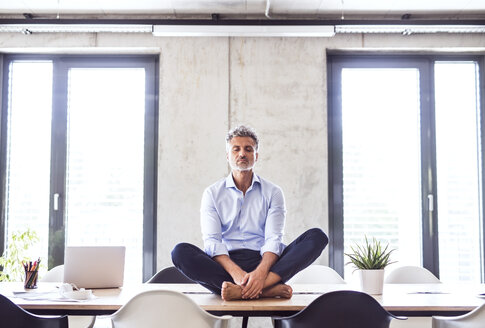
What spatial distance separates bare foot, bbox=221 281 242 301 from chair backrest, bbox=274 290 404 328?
0.47 metres

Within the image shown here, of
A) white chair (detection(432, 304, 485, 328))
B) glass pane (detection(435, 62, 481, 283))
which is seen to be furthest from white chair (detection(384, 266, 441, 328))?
glass pane (detection(435, 62, 481, 283))

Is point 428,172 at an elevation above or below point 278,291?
above

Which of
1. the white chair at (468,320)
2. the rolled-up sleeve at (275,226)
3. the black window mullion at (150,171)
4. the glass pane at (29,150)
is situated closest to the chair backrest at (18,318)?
the rolled-up sleeve at (275,226)

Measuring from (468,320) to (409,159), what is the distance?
3.64m

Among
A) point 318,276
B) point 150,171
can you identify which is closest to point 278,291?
point 318,276

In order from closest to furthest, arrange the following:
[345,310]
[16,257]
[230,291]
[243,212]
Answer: [345,310] < [230,291] < [243,212] < [16,257]

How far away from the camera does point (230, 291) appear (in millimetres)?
2850

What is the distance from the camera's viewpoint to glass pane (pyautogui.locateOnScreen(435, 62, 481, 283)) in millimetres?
6055

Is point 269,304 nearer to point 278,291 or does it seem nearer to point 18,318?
point 278,291

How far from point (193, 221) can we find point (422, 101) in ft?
9.47

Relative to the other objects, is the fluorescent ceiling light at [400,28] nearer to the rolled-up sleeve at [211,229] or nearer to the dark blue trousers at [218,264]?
the rolled-up sleeve at [211,229]

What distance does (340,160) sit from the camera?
19.9 ft

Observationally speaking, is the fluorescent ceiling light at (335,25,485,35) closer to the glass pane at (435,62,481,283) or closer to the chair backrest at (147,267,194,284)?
the glass pane at (435,62,481,283)

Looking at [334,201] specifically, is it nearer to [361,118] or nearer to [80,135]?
[361,118]
